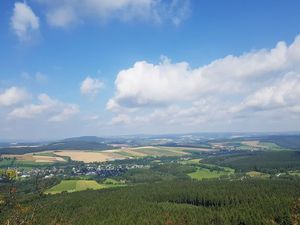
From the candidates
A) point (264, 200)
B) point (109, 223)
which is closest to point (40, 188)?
point (109, 223)

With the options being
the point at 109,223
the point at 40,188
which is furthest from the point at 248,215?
the point at 40,188

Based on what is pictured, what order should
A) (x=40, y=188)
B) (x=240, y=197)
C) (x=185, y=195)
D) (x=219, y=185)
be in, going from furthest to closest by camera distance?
1. (x=219, y=185)
2. (x=185, y=195)
3. (x=240, y=197)
4. (x=40, y=188)

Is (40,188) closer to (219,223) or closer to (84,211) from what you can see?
(219,223)

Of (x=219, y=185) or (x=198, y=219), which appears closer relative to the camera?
(x=198, y=219)

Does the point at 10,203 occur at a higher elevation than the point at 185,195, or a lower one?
higher

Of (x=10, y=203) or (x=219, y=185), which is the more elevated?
(x=10, y=203)

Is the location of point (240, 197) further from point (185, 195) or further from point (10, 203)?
point (10, 203)

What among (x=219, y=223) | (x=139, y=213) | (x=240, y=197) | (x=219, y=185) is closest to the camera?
(x=219, y=223)

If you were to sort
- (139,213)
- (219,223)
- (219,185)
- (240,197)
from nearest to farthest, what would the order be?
(219,223)
(139,213)
(240,197)
(219,185)

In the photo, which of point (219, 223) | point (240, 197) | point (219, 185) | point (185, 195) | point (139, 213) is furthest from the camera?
point (219, 185)
